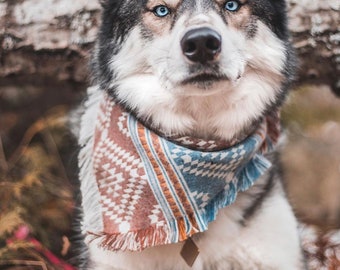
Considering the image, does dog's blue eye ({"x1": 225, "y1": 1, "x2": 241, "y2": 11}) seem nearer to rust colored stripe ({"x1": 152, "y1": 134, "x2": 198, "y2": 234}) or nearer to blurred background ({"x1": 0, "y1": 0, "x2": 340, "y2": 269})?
rust colored stripe ({"x1": 152, "y1": 134, "x2": 198, "y2": 234})

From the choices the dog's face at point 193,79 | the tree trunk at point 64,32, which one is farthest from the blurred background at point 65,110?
the dog's face at point 193,79

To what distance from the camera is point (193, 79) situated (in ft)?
7.19

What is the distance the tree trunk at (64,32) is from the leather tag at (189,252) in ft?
4.63

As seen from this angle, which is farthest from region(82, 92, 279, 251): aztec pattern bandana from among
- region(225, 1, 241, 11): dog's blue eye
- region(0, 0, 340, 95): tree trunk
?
region(0, 0, 340, 95): tree trunk

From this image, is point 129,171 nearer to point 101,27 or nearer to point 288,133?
point 101,27

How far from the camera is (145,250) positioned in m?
2.47

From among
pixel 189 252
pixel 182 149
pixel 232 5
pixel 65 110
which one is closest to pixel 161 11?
pixel 232 5

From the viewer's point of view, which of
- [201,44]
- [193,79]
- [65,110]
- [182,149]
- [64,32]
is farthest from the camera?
[65,110]

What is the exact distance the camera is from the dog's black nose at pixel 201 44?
6.81 ft

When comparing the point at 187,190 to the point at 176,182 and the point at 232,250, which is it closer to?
the point at 176,182

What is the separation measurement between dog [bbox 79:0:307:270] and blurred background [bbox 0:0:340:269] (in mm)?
742

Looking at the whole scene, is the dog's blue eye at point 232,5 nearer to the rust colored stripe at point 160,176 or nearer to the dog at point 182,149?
the dog at point 182,149

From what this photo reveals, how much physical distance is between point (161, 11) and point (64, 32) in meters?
1.23

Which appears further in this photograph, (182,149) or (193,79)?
(182,149)
